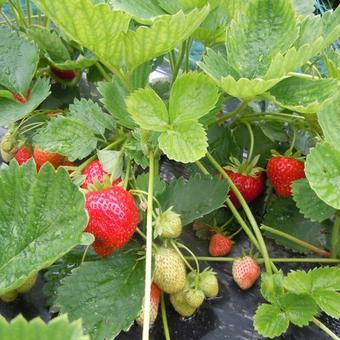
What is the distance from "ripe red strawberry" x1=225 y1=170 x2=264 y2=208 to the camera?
3.12 ft

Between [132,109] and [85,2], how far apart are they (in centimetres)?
14

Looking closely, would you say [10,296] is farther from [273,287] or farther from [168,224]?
[273,287]

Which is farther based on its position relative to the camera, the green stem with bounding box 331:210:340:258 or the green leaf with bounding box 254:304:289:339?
the green stem with bounding box 331:210:340:258

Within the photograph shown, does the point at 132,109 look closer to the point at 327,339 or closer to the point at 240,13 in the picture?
the point at 240,13

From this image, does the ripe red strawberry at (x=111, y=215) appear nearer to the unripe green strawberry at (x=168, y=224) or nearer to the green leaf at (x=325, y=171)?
the unripe green strawberry at (x=168, y=224)

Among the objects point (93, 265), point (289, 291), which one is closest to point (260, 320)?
point (289, 291)

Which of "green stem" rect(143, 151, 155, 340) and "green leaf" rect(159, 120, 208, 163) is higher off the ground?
"green leaf" rect(159, 120, 208, 163)

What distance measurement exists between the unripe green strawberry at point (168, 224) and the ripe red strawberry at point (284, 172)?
22 centimetres

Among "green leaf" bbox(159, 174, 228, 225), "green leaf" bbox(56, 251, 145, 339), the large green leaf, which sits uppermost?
the large green leaf

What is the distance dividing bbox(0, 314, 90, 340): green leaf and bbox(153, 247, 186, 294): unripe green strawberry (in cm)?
38

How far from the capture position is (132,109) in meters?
0.71

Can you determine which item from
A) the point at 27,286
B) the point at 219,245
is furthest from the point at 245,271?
the point at 27,286

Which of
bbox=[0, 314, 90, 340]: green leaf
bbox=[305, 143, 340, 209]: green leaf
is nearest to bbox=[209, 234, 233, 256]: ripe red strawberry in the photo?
bbox=[305, 143, 340, 209]: green leaf

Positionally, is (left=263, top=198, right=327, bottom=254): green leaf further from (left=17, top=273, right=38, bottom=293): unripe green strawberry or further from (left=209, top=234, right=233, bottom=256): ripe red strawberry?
(left=17, top=273, right=38, bottom=293): unripe green strawberry
